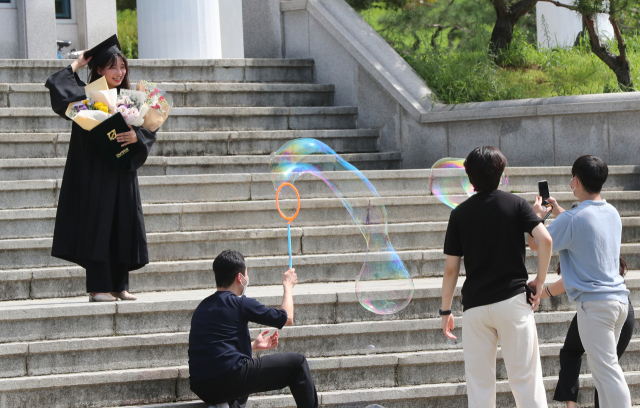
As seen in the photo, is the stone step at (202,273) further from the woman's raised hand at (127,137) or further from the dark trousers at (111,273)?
the woman's raised hand at (127,137)

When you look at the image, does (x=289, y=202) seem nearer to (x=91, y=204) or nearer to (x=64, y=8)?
(x=91, y=204)

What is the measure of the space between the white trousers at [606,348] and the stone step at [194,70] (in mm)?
6434

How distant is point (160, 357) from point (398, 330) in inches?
65.5

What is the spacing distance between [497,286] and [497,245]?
0.21 metres

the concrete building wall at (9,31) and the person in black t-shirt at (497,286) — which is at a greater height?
the concrete building wall at (9,31)

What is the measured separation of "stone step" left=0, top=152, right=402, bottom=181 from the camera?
716cm

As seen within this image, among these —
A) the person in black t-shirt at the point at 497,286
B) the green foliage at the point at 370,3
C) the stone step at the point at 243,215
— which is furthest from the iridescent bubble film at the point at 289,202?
the green foliage at the point at 370,3

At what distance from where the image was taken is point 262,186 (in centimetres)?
700

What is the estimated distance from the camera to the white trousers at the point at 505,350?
152 inches

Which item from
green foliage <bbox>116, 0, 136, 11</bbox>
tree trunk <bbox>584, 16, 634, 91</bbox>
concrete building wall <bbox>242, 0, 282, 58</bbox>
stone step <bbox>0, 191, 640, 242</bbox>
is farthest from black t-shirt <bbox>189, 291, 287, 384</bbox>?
green foliage <bbox>116, 0, 136, 11</bbox>

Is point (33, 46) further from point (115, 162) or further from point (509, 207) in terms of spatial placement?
point (509, 207)

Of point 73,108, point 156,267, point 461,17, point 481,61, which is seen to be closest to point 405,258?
point 156,267

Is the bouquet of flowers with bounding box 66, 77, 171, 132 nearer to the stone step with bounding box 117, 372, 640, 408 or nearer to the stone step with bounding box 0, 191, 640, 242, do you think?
the stone step with bounding box 0, 191, 640, 242

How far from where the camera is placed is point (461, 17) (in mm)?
15000
